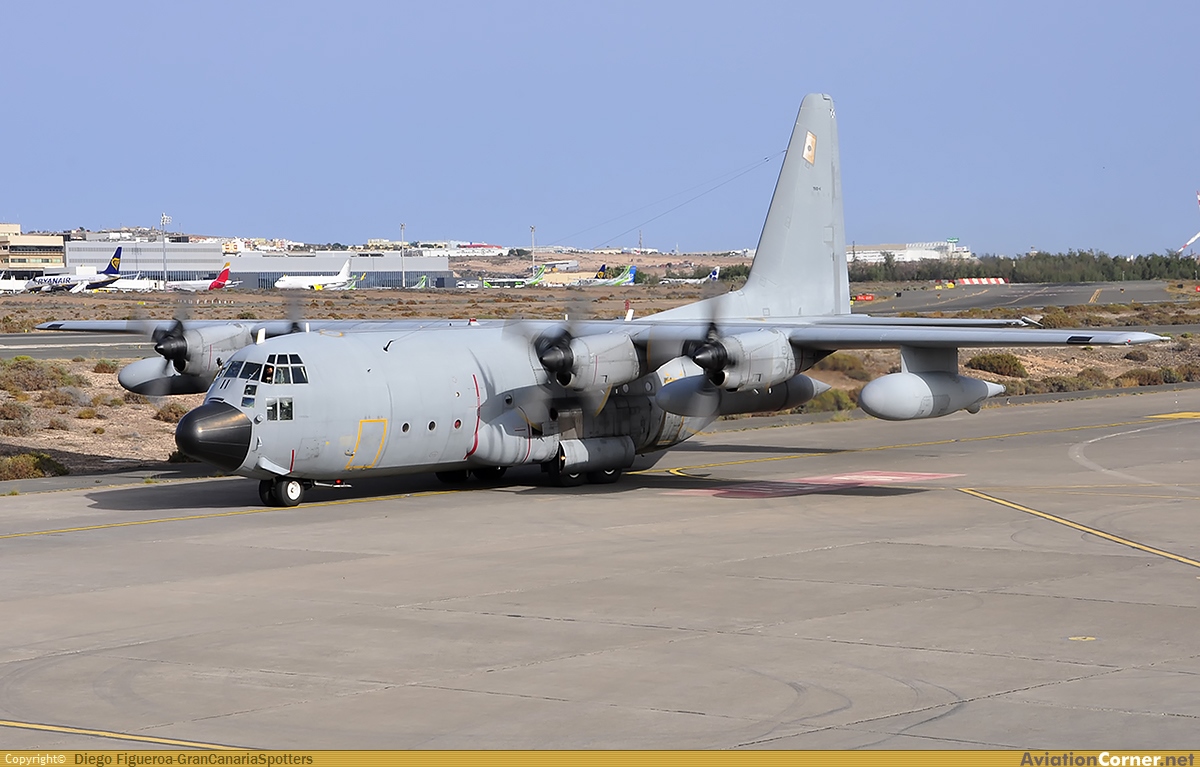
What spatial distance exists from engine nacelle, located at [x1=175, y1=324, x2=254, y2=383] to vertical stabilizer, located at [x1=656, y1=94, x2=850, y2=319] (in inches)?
387

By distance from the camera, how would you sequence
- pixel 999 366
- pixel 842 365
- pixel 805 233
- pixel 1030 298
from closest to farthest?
1. pixel 805 233
2. pixel 842 365
3. pixel 999 366
4. pixel 1030 298

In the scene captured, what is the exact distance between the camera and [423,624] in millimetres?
15188

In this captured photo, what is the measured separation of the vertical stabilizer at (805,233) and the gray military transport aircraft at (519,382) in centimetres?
8

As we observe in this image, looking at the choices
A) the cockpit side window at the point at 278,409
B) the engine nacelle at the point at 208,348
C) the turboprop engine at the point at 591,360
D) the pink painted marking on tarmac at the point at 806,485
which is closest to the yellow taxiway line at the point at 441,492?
the cockpit side window at the point at 278,409

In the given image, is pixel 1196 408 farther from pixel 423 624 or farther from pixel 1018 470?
pixel 423 624

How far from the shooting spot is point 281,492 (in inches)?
976

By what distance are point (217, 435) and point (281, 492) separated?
236 centimetres

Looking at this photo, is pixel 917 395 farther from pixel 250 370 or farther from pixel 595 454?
pixel 250 370

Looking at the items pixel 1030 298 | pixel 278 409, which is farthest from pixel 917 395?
pixel 1030 298

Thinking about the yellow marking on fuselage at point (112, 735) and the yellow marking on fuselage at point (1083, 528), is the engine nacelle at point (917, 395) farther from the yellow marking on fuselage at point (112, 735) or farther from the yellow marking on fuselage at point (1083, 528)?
the yellow marking on fuselage at point (112, 735)

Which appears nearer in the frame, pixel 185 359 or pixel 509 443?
pixel 509 443

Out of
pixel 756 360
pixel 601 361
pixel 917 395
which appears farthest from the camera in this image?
pixel 601 361

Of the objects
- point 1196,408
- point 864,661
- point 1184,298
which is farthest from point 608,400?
point 1184,298

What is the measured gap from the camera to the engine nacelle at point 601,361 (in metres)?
26.0
